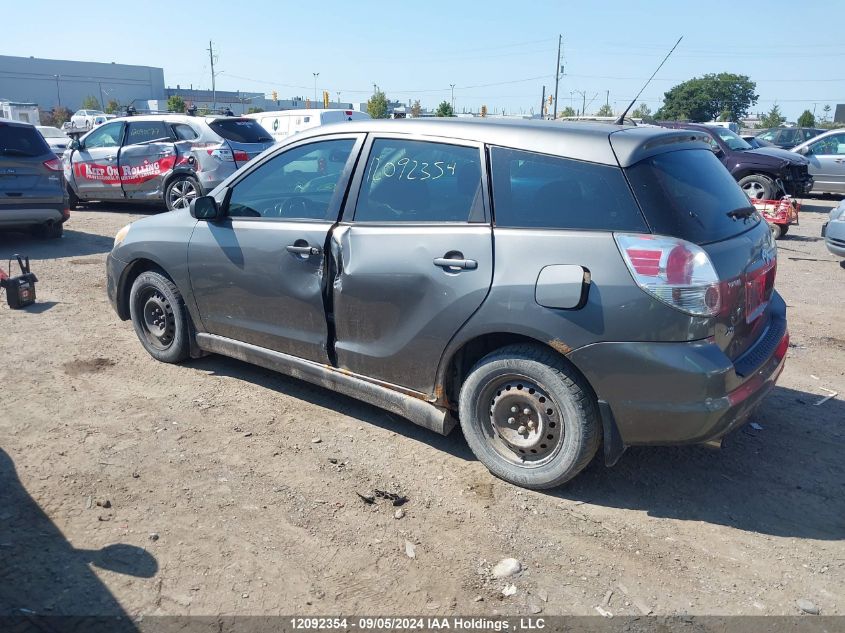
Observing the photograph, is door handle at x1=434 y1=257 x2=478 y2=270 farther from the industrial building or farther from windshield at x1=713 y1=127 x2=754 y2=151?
the industrial building

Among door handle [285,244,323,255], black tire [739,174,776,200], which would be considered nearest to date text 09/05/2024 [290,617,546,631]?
door handle [285,244,323,255]

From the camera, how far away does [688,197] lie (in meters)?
3.45

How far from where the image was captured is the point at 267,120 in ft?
63.7

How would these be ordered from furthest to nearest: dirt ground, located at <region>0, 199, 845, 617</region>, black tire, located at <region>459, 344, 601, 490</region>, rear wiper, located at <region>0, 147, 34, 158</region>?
rear wiper, located at <region>0, 147, 34, 158</region>
black tire, located at <region>459, 344, 601, 490</region>
dirt ground, located at <region>0, 199, 845, 617</region>

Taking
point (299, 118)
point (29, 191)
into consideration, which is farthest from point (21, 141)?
point (299, 118)

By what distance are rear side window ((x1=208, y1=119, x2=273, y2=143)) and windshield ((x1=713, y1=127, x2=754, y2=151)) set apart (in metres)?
9.22

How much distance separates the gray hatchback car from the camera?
10.5ft

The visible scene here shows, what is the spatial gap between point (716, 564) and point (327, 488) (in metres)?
1.91

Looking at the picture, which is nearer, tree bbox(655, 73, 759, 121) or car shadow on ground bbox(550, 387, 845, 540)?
car shadow on ground bbox(550, 387, 845, 540)

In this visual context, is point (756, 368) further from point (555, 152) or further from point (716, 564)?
point (555, 152)

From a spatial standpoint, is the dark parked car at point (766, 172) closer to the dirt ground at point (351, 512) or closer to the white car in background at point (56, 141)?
the dirt ground at point (351, 512)

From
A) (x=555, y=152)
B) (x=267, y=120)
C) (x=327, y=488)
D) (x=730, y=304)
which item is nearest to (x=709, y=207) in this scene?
(x=730, y=304)

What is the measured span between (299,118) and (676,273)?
652 inches

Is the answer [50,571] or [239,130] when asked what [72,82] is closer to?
[239,130]
